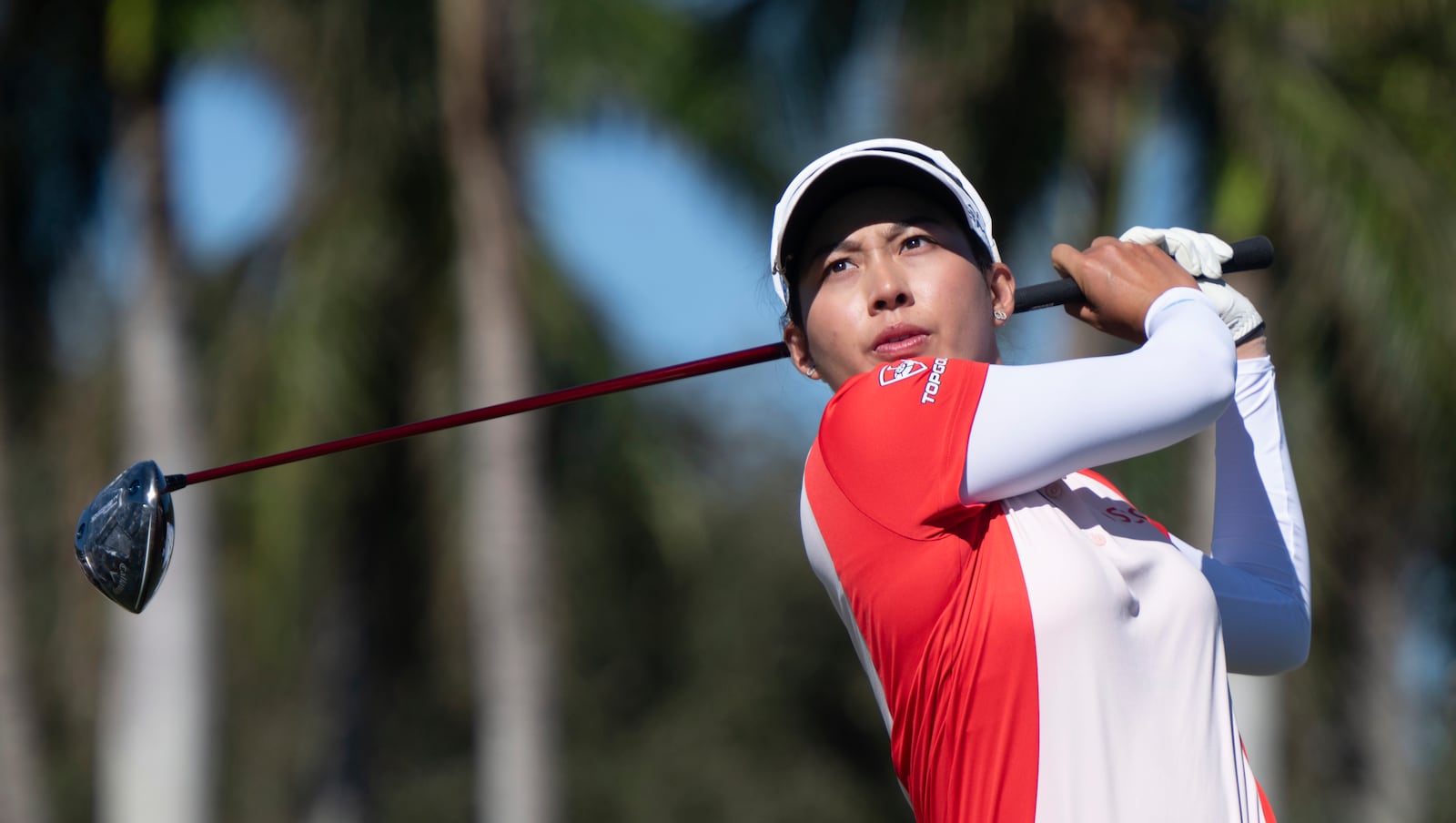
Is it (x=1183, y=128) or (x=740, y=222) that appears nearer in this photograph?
(x=1183, y=128)

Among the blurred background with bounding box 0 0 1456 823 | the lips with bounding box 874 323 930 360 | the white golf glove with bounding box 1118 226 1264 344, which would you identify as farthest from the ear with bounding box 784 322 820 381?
the blurred background with bounding box 0 0 1456 823

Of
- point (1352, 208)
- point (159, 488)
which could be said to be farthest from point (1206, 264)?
point (1352, 208)

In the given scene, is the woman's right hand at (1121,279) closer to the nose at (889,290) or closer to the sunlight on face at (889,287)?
the sunlight on face at (889,287)

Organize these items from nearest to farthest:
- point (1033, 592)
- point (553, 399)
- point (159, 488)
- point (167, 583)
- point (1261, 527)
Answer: point (1033, 592), point (1261, 527), point (553, 399), point (159, 488), point (167, 583)

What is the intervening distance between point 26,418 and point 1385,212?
34.6ft

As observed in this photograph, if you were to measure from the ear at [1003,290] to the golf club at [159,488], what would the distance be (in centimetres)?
34

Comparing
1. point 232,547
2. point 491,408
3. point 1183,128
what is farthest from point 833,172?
point 232,547

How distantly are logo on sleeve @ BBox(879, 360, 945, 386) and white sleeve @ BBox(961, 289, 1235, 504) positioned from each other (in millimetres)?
92

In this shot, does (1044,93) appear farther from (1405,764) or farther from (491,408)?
(491,408)

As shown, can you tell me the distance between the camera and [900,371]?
221 centimetres

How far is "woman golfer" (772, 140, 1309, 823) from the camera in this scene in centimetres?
209

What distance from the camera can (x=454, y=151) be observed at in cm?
1147

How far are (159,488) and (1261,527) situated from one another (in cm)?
179

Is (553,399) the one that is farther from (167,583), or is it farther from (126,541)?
(167,583)
